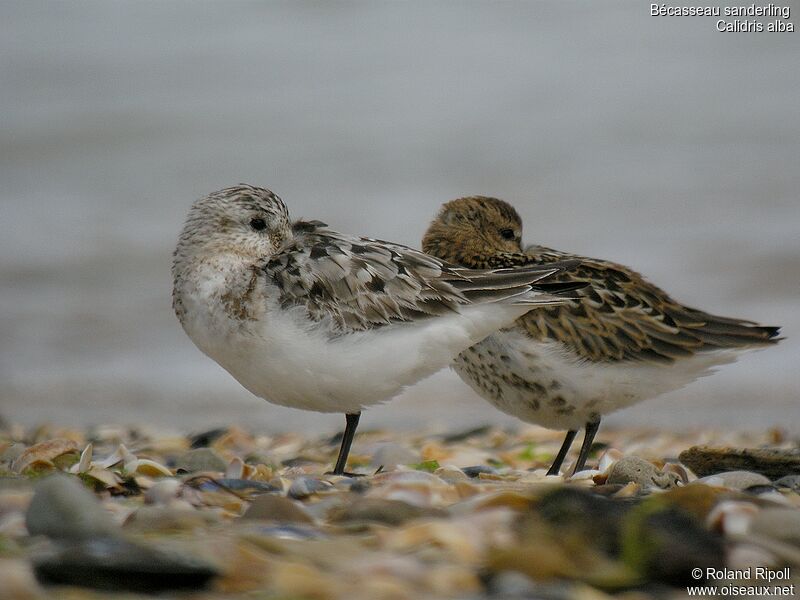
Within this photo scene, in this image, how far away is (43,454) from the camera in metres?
4.11

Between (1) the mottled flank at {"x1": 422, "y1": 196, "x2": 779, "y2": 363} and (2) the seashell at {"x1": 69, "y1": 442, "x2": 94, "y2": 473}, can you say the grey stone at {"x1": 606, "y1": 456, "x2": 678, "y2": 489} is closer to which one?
(1) the mottled flank at {"x1": 422, "y1": 196, "x2": 779, "y2": 363}

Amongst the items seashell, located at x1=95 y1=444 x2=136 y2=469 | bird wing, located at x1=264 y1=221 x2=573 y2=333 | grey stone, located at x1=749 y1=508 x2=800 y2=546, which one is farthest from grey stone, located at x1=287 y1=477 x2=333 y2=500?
grey stone, located at x1=749 y1=508 x2=800 y2=546

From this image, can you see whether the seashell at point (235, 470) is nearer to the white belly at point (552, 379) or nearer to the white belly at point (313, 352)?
the white belly at point (313, 352)

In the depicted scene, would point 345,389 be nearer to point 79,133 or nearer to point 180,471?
point 180,471

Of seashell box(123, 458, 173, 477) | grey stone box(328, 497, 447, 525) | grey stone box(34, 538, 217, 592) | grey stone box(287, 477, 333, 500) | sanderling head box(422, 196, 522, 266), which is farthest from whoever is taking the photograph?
sanderling head box(422, 196, 522, 266)

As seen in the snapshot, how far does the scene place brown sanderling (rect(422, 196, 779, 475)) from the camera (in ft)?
→ 15.1

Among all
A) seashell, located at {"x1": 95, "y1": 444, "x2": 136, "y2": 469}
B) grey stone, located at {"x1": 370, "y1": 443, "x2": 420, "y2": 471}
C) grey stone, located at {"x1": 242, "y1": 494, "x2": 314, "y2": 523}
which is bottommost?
grey stone, located at {"x1": 370, "y1": 443, "x2": 420, "y2": 471}

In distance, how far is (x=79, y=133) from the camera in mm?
14164

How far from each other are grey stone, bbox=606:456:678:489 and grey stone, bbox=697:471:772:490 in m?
0.12

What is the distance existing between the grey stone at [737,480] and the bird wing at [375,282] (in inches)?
40.6

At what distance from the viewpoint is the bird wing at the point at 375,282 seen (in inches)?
163

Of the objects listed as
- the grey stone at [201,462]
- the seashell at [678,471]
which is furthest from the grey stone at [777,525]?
the grey stone at [201,462]

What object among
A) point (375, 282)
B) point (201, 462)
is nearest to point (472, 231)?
point (375, 282)

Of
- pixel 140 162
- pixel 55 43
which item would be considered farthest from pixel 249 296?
pixel 55 43
